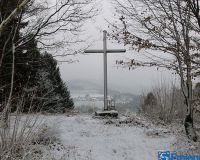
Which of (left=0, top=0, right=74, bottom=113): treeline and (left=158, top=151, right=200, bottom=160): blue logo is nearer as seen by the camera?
(left=158, top=151, right=200, bottom=160): blue logo

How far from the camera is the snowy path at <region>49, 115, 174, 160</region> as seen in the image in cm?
770

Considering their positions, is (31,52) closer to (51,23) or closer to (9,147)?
(51,23)

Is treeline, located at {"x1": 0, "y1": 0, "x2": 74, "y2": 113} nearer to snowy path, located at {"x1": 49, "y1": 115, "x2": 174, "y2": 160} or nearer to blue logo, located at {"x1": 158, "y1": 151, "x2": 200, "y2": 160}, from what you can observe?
snowy path, located at {"x1": 49, "y1": 115, "x2": 174, "y2": 160}

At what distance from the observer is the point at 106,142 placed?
8.79 metres

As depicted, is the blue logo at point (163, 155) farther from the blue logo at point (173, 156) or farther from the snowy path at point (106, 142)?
the snowy path at point (106, 142)

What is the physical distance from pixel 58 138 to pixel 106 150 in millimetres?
1539

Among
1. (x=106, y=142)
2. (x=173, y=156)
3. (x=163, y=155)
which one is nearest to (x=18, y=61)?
(x=106, y=142)

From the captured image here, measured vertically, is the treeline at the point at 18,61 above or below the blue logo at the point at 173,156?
above

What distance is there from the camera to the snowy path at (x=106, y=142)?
25.3 feet

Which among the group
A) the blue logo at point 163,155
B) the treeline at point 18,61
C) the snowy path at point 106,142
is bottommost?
the blue logo at point 163,155

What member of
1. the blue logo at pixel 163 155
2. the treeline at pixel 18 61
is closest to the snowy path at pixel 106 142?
the blue logo at pixel 163 155

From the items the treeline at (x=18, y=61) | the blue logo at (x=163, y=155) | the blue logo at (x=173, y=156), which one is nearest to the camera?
the blue logo at (x=173, y=156)

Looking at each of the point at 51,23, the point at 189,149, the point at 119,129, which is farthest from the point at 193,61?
the point at 51,23

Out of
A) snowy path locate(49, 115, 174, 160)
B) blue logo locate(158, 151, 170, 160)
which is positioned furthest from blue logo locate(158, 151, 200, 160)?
snowy path locate(49, 115, 174, 160)
